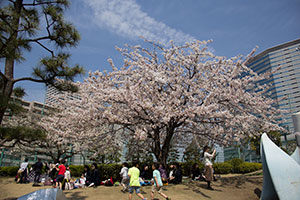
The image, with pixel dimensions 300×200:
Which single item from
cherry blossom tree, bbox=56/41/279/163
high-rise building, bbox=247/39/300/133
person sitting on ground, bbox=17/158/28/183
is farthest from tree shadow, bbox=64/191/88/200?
high-rise building, bbox=247/39/300/133

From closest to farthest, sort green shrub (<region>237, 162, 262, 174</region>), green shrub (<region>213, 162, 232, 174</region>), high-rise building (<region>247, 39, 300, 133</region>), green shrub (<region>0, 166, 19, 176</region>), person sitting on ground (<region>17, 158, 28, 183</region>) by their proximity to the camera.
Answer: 1. person sitting on ground (<region>17, 158, 28, 183</region>)
2. green shrub (<region>0, 166, 19, 176</region>)
3. green shrub (<region>237, 162, 262, 174</region>)
4. green shrub (<region>213, 162, 232, 174</region>)
5. high-rise building (<region>247, 39, 300, 133</region>)

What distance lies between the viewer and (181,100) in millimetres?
9250

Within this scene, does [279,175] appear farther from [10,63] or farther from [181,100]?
[10,63]

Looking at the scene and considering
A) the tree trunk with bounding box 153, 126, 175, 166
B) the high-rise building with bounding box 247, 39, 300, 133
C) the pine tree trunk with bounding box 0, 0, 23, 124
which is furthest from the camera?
the high-rise building with bounding box 247, 39, 300, 133

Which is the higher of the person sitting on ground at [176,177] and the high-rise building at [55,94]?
the high-rise building at [55,94]

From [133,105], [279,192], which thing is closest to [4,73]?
[133,105]

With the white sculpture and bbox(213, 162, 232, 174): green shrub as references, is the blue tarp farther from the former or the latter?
bbox(213, 162, 232, 174): green shrub

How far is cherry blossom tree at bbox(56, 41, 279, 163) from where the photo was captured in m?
8.48

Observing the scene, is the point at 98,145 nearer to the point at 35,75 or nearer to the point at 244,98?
the point at 35,75

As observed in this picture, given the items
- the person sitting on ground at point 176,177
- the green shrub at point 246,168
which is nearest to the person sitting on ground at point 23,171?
the person sitting on ground at point 176,177

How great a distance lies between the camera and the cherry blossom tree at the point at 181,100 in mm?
8477

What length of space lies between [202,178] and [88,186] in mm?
5682

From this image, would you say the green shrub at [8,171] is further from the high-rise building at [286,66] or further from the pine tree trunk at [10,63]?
the high-rise building at [286,66]

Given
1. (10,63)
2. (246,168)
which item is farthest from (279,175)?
(246,168)
